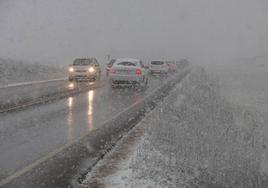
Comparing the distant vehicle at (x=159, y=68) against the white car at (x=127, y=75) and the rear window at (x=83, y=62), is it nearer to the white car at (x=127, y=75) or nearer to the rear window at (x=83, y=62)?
the rear window at (x=83, y=62)

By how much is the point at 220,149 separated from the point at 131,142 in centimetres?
234

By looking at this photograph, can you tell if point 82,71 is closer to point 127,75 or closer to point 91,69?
point 91,69

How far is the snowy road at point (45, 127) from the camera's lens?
8.35 m

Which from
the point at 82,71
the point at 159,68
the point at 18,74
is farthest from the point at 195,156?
the point at 159,68

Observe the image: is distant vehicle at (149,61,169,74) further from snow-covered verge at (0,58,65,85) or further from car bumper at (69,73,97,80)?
car bumper at (69,73,97,80)

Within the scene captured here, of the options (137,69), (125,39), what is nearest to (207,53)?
(125,39)

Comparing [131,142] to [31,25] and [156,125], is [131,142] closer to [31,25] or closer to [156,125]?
[156,125]

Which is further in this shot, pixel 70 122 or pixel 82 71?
pixel 82 71

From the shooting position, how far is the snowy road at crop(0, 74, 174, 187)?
835 centimetres

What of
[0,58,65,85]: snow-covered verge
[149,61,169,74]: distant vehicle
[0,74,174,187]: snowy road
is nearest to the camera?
[0,74,174,187]: snowy road

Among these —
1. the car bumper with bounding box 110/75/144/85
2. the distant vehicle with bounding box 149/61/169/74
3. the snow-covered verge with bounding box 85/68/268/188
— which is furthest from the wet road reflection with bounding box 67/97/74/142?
the distant vehicle with bounding box 149/61/169/74

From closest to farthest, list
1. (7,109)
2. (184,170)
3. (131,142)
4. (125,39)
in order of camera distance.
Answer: (184,170) < (131,142) < (7,109) < (125,39)

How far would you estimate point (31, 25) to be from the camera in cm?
13375

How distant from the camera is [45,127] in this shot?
463 inches
